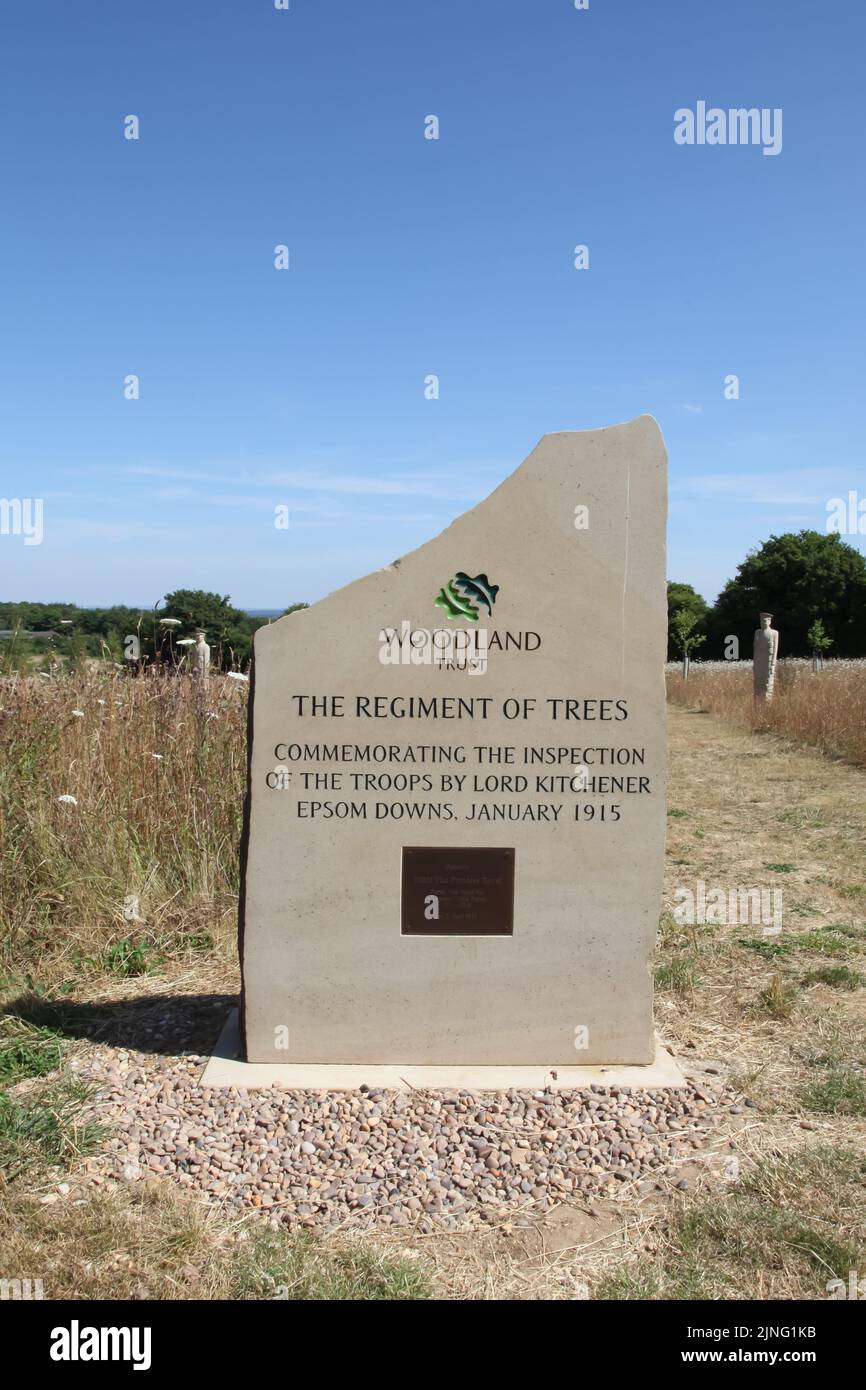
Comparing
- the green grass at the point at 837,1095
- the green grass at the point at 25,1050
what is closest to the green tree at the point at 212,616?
the green grass at the point at 25,1050

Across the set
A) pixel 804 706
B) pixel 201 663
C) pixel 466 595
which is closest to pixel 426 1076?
pixel 466 595

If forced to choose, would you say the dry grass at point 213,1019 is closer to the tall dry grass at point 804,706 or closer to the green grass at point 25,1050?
the green grass at point 25,1050

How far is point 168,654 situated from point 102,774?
1777 mm

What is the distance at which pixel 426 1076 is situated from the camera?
4.04m

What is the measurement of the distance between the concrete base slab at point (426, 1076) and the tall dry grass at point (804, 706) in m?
9.91

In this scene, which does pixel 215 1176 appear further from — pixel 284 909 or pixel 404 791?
pixel 404 791

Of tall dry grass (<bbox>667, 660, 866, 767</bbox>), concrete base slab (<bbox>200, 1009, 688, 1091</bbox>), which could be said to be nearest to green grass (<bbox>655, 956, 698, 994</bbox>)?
concrete base slab (<bbox>200, 1009, 688, 1091</bbox>)

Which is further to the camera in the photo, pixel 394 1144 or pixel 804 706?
pixel 804 706

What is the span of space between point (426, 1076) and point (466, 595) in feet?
6.37

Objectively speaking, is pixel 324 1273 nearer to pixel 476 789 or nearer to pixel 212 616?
pixel 476 789

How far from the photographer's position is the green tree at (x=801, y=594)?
45906 mm

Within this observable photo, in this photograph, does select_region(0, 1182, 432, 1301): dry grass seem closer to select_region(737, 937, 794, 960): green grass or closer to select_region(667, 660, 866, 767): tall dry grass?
select_region(737, 937, 794, 960): green grass

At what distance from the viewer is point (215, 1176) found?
335cm

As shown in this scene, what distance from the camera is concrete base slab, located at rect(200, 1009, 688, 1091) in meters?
3.95
